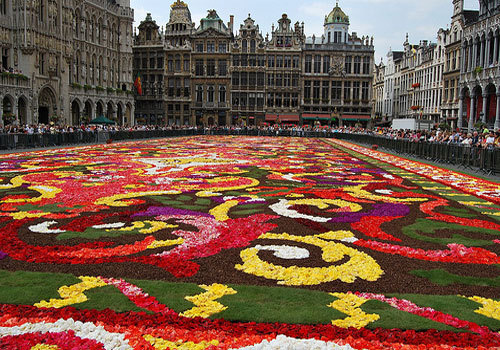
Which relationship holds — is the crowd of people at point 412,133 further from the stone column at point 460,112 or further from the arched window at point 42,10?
the arched window at point 42,10

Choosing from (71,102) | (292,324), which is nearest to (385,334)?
(292,324)

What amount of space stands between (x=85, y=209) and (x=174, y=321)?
425 cm

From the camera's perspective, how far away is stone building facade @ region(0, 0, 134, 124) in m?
39.3

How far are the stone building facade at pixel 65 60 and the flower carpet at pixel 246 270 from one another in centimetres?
3114

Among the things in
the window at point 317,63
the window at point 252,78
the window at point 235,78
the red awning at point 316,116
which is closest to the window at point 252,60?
the window at point 252,78

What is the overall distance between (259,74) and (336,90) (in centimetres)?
1099

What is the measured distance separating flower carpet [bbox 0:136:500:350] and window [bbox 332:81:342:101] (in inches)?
2308

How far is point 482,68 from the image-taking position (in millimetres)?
40094

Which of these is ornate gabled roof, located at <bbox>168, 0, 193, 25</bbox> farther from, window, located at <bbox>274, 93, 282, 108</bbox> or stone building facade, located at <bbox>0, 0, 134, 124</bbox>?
window, located at <bbox>274, 93, 282, 108</bbox>

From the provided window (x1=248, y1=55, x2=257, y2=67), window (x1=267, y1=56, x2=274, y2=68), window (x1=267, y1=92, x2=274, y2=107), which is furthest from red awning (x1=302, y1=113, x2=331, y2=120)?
window (x1=248, y1=55, x2=257, y2=67)

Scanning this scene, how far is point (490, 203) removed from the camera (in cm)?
867

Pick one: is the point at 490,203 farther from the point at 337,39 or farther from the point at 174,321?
the point at 337,39

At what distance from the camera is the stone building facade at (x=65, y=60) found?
129 ft

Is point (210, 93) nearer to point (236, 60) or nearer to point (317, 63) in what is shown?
point (236, 60)
